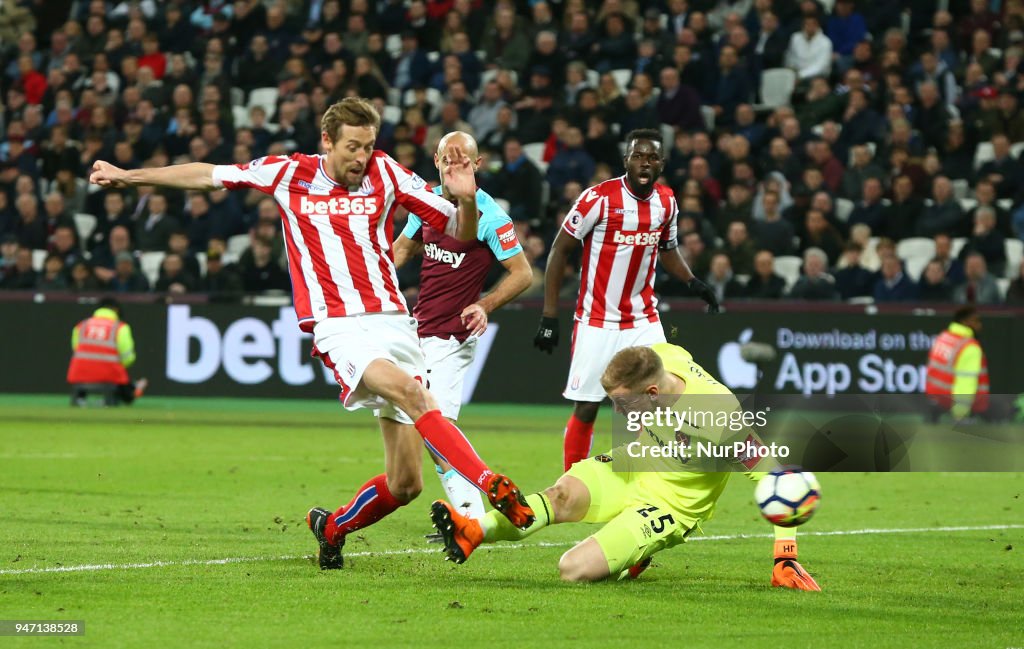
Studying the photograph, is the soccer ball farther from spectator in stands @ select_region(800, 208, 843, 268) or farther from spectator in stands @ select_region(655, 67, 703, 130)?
spectator in stands @ select_region(655, 67, 703, 130)

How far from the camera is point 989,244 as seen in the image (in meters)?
17.6

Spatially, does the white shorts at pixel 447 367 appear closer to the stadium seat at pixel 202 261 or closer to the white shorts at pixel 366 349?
the white shorts at pixel 366 349

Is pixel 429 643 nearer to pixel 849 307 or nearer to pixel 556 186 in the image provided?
pixel 849 307

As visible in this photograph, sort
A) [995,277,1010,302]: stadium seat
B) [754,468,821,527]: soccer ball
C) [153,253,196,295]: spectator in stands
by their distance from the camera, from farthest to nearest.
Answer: [153,253,196,295]: spectator in stands < [995,277,1010,302]: stadium seat < [754,468,821,527]: soccer ball

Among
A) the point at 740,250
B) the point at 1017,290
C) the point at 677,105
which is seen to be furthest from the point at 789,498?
the point at 677,105

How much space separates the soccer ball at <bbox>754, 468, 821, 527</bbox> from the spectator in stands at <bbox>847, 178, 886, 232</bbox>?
1245 cm

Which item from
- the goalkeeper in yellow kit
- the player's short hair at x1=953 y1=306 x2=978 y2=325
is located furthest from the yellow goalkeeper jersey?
the player's short hair at x1=953 y1=306 x2=978 y2=325

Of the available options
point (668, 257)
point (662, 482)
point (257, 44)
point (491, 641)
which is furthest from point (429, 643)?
point (257, 44)

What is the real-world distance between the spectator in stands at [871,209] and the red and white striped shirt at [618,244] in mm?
9444

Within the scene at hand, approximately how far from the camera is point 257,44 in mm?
22859

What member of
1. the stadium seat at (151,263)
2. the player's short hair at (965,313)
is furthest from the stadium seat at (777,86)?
the stadium seat at (151,263)

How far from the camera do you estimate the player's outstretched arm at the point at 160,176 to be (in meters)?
6.60

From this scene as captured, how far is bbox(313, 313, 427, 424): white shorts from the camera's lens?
261 inches

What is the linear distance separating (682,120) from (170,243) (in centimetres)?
678
